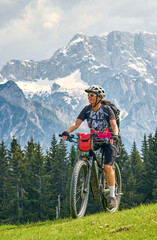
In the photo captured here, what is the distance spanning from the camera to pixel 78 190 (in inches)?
399

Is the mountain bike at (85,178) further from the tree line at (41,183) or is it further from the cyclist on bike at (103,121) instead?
the tree line at (41,183)

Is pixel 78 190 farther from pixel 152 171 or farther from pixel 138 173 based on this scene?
pixel 138 173

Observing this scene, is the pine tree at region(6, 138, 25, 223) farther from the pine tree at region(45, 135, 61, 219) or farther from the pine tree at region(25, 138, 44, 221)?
the pine tree at region(45, 135, 61, 219)

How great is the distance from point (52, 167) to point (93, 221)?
70.7 m

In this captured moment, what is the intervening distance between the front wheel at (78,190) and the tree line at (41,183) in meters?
47.2

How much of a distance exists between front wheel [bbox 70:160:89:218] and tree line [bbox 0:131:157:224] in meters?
47.2

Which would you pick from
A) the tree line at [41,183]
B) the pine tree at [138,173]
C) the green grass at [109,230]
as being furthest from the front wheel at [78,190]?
the pine tree at [138,173]

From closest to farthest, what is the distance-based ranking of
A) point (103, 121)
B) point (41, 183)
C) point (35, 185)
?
point (103, 121) → point (41, 183) → point (35, 185)

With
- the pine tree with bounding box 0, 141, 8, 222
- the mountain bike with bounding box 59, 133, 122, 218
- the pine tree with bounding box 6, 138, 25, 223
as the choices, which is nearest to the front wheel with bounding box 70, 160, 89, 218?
the mountain bike with bounding box 59, 133, 122, 218

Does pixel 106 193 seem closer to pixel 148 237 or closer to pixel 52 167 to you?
pixel 148 237

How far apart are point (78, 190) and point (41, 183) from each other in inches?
2421

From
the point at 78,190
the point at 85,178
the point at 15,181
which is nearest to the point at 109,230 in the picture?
the point at 78,190

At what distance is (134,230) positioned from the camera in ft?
23.9

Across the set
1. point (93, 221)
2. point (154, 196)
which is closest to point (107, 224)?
point (93, 221)
